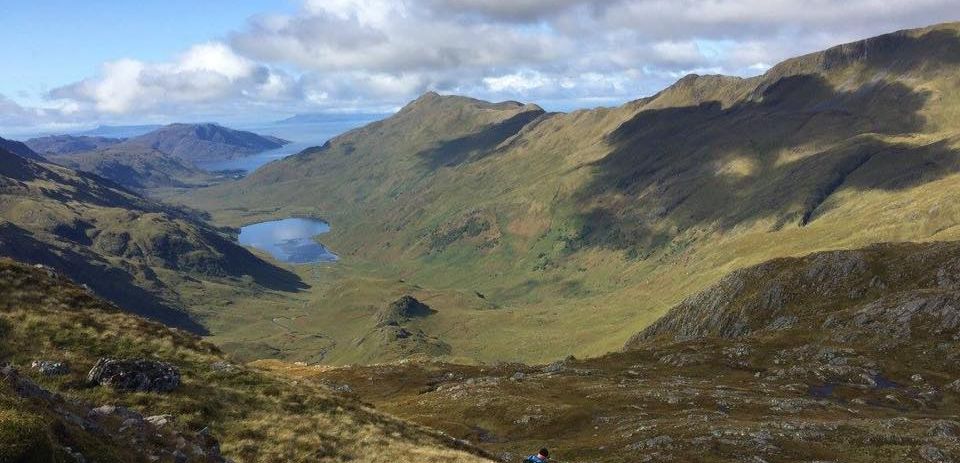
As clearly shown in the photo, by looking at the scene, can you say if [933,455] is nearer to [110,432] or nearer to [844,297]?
[110,432]

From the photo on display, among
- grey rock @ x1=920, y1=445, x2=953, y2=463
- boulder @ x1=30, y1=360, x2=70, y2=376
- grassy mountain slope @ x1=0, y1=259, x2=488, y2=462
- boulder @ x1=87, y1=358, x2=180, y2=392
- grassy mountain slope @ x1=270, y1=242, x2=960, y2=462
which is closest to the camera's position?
grassy mountain slope @ x1=0, y1=259, x2=488, y2=462

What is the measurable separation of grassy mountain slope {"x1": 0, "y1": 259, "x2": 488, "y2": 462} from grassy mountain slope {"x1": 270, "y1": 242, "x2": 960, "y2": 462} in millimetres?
22460

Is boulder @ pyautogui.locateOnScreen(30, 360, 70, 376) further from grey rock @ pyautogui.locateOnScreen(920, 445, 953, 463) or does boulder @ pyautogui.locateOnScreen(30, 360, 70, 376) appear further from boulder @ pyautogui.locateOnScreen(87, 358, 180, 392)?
grey rock @ pyautogui.locateOnScreen(920, 445, 953, 463)

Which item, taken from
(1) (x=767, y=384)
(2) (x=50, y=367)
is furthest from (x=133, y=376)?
(1) (x=767, y=384)

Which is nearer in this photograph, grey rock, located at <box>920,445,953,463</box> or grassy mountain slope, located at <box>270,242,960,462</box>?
grey rock, located at <box>920,445,953,463</box>

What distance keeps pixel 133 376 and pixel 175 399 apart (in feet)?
8.16

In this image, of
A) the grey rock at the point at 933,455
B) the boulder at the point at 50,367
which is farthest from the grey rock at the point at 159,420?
the grey rock at the point at 933,455

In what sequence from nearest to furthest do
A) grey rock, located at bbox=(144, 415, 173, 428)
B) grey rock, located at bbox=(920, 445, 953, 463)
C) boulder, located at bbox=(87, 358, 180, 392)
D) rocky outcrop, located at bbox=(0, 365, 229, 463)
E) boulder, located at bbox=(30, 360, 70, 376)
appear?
rocky outcrop, located at bbox=(0, 365, 229, 463) < grey rock, located at bbox=(144, 415, 173, 428) < boulder, located at bbox=(30, 360, 70, 376) < boulder, located at bbox=(87, 358, 180, 392) < grey rock, located at bbox=(920, 445, 953, 463)

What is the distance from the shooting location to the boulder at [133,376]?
32281 millimetres

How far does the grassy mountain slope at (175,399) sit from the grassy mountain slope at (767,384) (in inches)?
884

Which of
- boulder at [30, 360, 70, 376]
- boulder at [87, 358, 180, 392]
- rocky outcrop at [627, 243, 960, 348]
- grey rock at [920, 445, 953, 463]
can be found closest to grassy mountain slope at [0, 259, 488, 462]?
boulder at [30, 360, 70, 376]

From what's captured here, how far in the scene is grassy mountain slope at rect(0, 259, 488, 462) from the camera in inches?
986

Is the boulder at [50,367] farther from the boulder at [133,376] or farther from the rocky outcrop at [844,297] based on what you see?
the rocky outcrop at [844,297]

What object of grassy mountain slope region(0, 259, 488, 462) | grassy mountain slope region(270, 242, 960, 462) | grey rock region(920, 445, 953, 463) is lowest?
grassy mountain slope region(270, 242, 960, 462)
